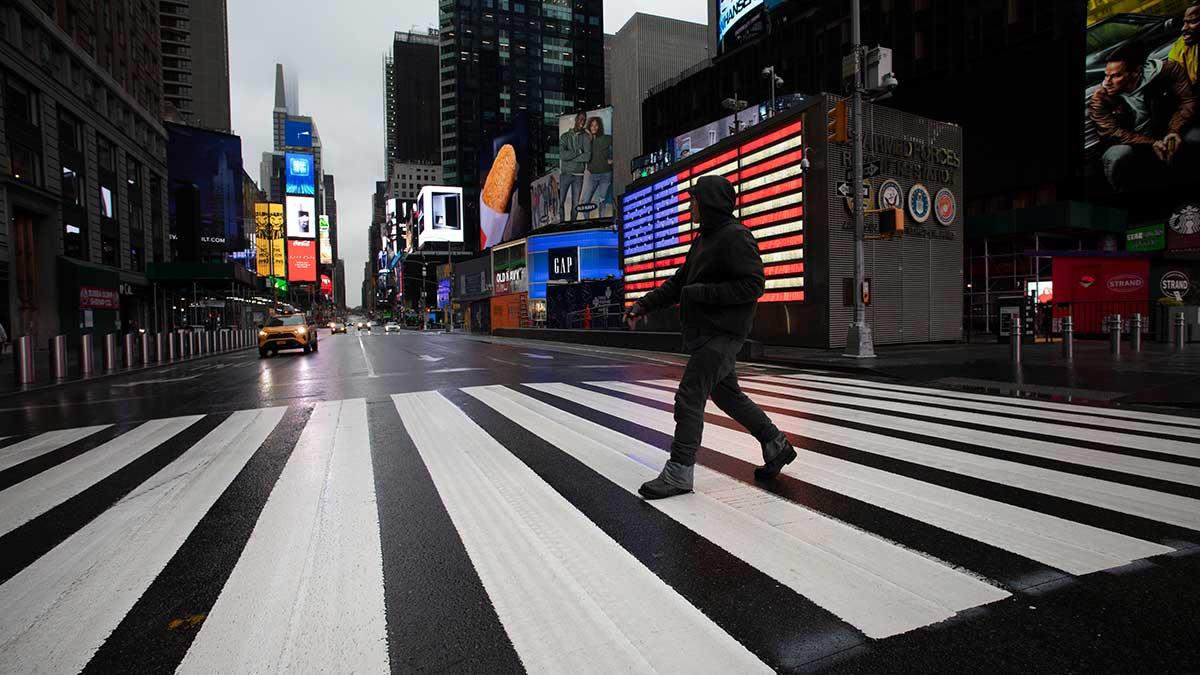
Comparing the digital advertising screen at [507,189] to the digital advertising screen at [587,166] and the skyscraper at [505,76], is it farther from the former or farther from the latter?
the skyscraper at [505,76]

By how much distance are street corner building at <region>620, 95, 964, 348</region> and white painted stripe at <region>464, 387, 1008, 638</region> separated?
14413 mm

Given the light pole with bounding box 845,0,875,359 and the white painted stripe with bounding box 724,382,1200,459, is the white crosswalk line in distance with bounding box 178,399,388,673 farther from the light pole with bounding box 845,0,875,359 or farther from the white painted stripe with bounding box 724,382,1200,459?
the light pole with bounding box 845,0,875,359

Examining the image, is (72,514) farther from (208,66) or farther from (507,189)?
(208,66)

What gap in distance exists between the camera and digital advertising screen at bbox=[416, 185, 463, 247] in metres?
102

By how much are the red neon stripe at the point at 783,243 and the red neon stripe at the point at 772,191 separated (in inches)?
57.6

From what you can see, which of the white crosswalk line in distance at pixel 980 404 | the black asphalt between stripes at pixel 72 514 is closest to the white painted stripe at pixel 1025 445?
the white crosswalk line in distance at pixel 980 404

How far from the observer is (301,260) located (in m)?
112

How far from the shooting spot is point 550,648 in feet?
6.53

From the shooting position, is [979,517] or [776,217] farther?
[776,217]

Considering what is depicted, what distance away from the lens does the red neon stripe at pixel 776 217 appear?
59.7 feet

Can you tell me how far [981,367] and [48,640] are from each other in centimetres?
1359

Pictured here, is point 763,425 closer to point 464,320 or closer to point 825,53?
point 825,53

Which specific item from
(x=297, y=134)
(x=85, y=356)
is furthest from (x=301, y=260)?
(x=85, y=356)

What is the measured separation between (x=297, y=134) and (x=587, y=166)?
12322cm
